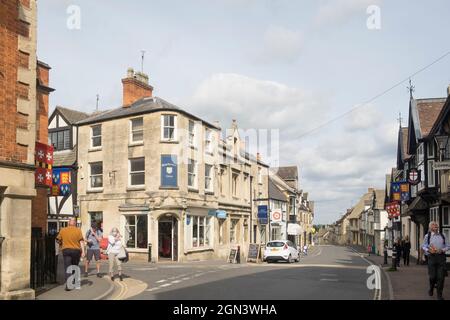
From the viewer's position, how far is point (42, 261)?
42.9ft

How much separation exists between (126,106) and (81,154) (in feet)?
14.8

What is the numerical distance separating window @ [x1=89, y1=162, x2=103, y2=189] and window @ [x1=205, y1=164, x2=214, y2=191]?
7.08 m

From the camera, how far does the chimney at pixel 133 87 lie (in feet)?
107

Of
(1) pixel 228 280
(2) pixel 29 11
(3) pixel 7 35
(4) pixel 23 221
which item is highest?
(2) pixel 29 11

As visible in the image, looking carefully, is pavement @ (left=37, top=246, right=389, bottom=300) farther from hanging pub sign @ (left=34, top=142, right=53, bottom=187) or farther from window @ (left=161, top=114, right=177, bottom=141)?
window @ (left=161, top=114, right=177, bottom=141)

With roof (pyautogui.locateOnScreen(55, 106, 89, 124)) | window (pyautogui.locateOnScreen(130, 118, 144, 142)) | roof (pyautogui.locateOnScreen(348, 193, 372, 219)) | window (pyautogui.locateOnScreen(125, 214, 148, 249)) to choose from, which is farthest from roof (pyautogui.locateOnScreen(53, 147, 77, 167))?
roof (pyautogui.locateOnScreen(348, 193, 372, 219))

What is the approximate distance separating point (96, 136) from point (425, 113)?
21848 mm

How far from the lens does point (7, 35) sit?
36.3ft

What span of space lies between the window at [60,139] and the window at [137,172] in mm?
6199

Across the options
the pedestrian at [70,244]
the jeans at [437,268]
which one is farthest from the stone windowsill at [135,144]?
the jeans at [437,268]

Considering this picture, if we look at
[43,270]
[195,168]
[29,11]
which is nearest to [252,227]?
[195,168]

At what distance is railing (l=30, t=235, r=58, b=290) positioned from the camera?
40.8 ft

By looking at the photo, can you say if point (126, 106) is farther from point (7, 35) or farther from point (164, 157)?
point (7, 35)

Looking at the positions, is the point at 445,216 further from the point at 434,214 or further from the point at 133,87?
the point at 133,87
